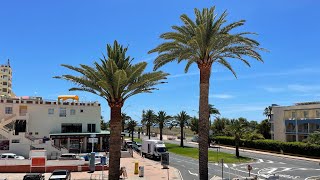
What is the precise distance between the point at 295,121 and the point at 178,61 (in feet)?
196

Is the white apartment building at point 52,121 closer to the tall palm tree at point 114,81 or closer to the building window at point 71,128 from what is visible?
the building window at point 71,128

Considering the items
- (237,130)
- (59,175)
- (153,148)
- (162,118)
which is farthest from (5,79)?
(59,175)

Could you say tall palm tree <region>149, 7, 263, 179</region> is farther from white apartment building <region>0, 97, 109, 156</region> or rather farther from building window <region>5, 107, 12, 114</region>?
building window <region>5, 107, 12, 114</region>

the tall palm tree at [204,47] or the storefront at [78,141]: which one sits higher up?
the tall palm tree at [204,47]

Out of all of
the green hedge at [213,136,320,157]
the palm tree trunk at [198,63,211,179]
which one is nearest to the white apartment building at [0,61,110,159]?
the green hedge at [213,136,320,157]

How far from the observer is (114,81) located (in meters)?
23.4

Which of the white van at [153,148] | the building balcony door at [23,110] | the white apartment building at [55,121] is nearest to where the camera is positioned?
the white van at [153,148]

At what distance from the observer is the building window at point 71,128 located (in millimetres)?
65475

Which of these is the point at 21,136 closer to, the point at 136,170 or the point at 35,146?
the point at 35,146

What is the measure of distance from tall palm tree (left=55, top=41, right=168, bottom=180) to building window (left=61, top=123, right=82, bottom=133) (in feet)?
138

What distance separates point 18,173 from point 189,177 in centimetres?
1867

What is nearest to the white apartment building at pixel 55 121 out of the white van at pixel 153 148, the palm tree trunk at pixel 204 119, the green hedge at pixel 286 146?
the white van at pixel 153 148

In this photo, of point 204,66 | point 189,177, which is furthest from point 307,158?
point 204,66

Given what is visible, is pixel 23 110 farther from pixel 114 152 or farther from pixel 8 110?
pixel 114 152
